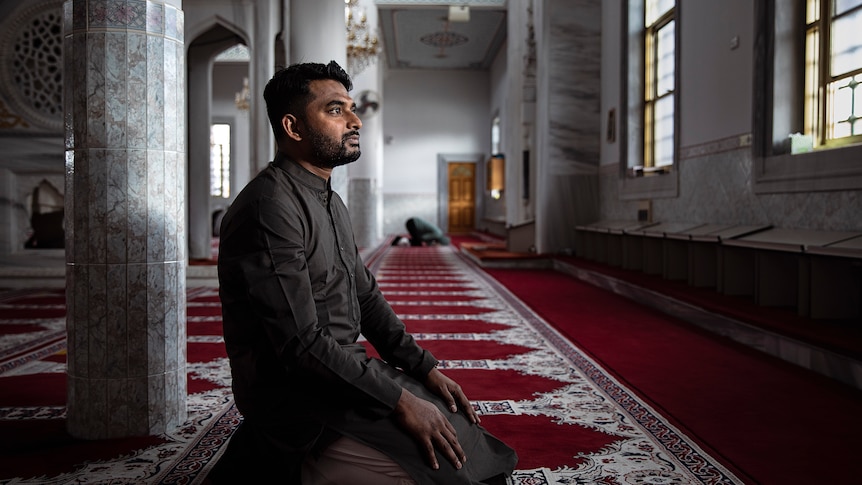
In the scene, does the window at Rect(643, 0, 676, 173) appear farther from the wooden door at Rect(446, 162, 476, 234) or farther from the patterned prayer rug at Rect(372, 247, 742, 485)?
the wooden door at Rect(446, 162, 476, 234)

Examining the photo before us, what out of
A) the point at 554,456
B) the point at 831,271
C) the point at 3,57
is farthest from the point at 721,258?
the point at 3,57

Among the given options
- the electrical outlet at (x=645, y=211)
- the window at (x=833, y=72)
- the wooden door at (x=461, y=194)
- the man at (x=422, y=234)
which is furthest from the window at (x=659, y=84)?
the wooden door at (x=461, y=194)

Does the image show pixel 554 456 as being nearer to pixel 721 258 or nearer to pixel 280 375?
pixel 280 375

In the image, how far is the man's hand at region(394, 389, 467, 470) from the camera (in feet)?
5.52

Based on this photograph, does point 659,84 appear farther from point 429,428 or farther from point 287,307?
point 287,307

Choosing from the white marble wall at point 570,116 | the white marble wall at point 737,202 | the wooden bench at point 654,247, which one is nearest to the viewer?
the white marble wall at point 737,202

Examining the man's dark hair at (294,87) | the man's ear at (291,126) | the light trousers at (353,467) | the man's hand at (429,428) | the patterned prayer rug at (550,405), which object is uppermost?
the man's dark hair at (294,87)

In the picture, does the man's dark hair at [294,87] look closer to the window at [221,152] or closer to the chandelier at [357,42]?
the chandelier at [357,42]

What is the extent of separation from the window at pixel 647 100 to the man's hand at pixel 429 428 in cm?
621

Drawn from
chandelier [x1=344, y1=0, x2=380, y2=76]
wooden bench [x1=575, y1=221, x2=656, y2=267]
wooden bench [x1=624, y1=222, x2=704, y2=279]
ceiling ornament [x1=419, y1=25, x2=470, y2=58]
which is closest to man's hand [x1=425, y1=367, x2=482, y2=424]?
wooden bench [x1=624, y1=222, x2=704, y2=279]

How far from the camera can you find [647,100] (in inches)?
323

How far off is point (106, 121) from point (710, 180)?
17.3 feet

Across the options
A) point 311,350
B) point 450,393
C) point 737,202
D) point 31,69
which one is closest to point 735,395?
point 450,393

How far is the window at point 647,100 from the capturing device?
7656mm
